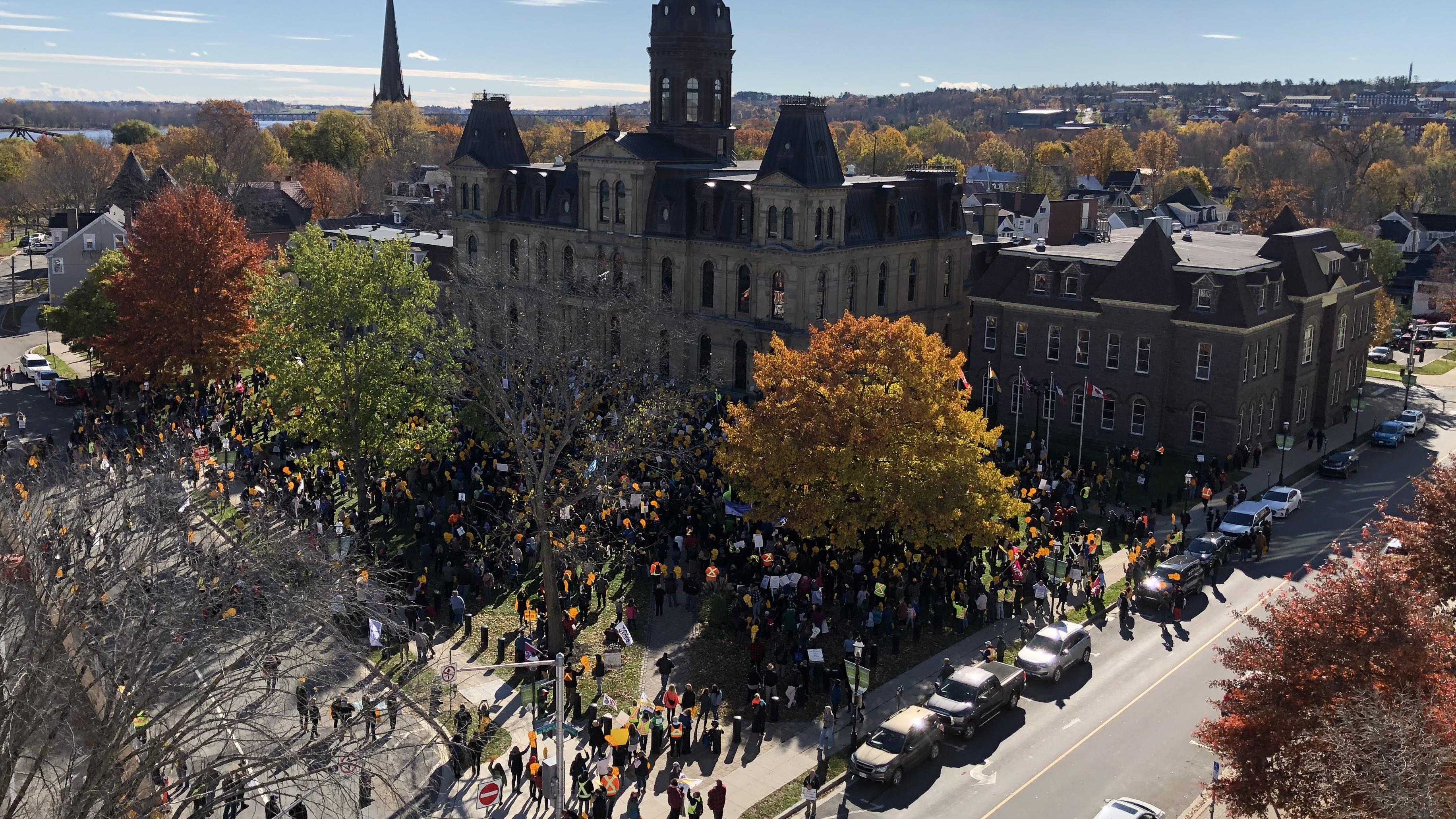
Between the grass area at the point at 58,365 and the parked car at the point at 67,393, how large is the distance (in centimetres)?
199

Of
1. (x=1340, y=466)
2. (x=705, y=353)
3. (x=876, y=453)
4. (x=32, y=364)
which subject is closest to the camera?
(x=876, y=453)

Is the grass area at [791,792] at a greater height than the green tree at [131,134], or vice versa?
the green tree at [131,134]

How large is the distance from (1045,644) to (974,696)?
428 cm

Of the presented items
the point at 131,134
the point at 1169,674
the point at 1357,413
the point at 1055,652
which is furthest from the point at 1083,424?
the point at 131,134

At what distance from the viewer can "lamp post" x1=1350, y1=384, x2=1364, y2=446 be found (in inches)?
2291

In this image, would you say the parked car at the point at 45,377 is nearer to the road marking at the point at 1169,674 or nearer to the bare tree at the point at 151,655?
the bare tree at the point at 151,655

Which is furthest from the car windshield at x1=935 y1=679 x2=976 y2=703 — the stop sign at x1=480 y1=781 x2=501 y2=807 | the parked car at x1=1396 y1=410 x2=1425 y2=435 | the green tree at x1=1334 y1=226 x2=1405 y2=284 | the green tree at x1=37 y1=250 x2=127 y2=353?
the green tree at x1=1334 y1=226 x2=1405 y2=284

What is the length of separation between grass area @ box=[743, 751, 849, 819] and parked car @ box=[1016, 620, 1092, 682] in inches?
249

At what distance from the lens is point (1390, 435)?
57.3 metres

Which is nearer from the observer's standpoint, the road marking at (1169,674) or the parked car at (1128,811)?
the parked car at (1128,811)

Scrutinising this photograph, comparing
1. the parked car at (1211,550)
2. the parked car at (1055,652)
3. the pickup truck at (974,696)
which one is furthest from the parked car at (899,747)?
the parked car at (1211,550)

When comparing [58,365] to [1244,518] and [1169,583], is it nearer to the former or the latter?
[1169,583]

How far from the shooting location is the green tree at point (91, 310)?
61906 mm

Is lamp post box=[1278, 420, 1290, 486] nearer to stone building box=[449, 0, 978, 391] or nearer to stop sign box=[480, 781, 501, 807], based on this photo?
stone building box=[449, 0, 978, 391]
